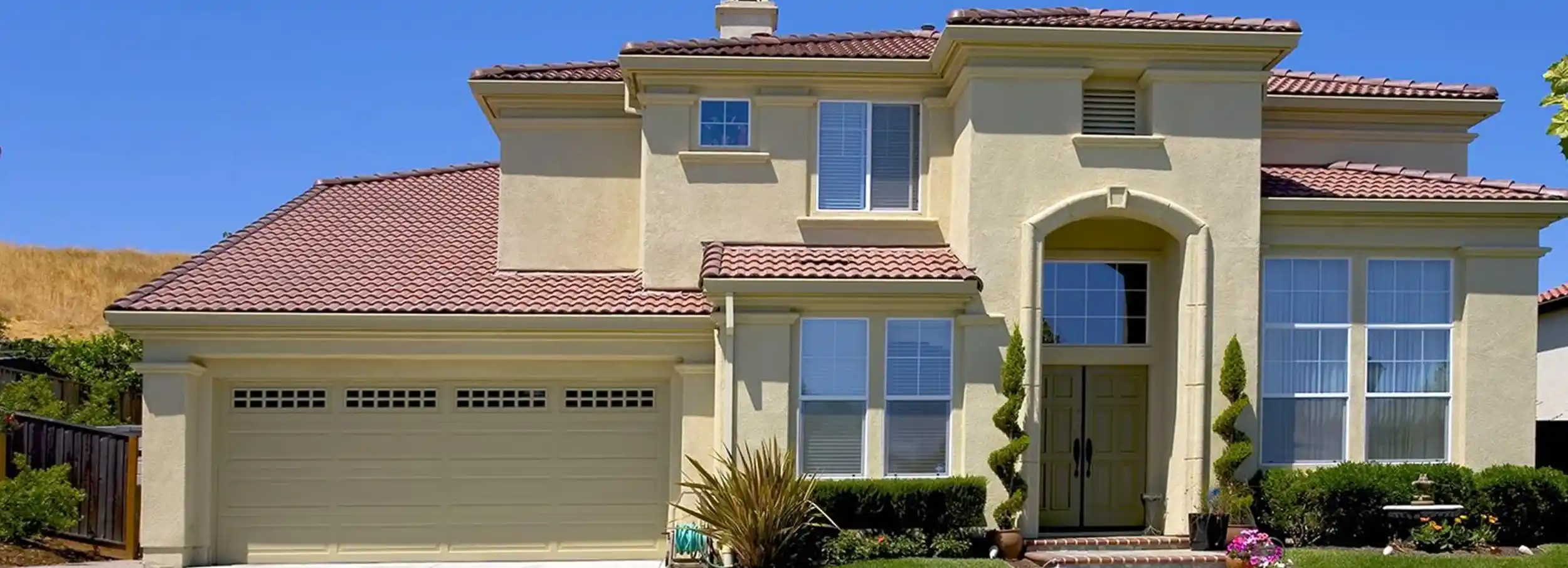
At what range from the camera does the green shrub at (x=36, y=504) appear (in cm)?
1551

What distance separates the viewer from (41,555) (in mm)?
15727

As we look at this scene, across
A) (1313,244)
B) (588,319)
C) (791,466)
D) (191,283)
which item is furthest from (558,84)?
(1313,244)

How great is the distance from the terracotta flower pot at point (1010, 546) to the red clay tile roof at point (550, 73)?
25.3 feet

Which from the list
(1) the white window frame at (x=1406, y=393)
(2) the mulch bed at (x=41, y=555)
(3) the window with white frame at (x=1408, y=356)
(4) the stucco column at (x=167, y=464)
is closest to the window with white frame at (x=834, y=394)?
(1) the white window frame at (x=1406, y=393)

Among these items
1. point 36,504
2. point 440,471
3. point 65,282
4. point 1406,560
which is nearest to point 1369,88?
point 1406,560

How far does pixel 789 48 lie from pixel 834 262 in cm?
292

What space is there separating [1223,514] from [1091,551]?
4.92 feet

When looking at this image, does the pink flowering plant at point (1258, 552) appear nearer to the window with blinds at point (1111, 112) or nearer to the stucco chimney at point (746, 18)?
the window with blinds at point (1111, 112)

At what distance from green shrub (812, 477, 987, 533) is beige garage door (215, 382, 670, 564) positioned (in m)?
2.43

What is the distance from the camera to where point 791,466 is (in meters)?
14.4

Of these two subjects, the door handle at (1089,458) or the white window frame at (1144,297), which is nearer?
the white window frame at (1144,297)

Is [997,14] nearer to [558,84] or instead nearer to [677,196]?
[677,196]

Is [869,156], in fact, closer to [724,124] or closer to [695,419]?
[724,124]

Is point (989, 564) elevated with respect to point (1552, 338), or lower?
lower
